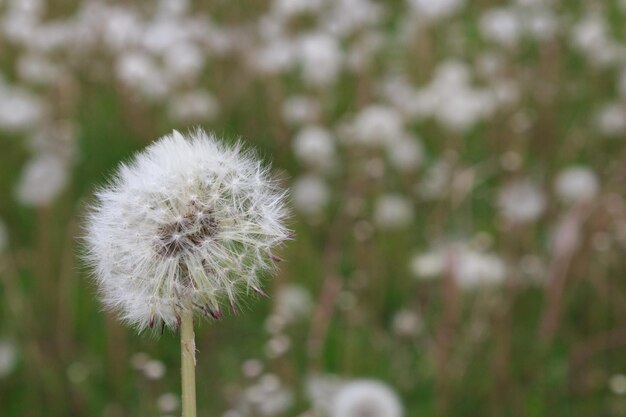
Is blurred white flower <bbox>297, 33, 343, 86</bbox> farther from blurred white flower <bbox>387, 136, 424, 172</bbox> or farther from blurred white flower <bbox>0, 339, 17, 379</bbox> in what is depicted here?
blurred white flower <bbox>0, 339, 17, 379</bbox>

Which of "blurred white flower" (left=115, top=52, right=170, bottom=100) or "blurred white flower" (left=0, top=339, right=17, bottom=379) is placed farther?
"blurred white flower" (left=115, top=52, right=170, bottom=100)

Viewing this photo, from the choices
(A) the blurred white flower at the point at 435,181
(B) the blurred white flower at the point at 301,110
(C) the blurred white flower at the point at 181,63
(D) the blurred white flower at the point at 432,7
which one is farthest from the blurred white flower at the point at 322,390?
(D) the blurred white flower at the point at 432,7

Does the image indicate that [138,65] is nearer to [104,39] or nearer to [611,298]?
[104,39]

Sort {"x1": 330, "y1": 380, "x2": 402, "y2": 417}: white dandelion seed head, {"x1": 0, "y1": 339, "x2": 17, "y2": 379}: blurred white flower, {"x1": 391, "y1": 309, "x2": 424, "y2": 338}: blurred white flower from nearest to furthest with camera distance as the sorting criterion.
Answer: {"x1": 330, "y1": 380, "x2": 402, "y2": 417}: white dandelion seed head
{"x1": 0, "y1": 339, "x2": 17, "y2": 379}: blurred white flower
{"x1": 391, "y1": 309, "x2": 424, "y2": 338}: blurred white flower

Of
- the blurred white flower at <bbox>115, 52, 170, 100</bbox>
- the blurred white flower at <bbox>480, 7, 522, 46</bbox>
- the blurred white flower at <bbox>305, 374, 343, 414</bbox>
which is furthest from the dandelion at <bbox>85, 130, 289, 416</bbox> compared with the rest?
the blurred white flower at <bbox>480, 7, 522, 46</bbox>

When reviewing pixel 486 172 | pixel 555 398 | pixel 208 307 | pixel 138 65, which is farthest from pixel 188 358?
pixel 138 65

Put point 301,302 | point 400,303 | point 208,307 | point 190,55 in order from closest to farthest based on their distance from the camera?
point 208,307
point 301,302
point 400,303
point 190,55
